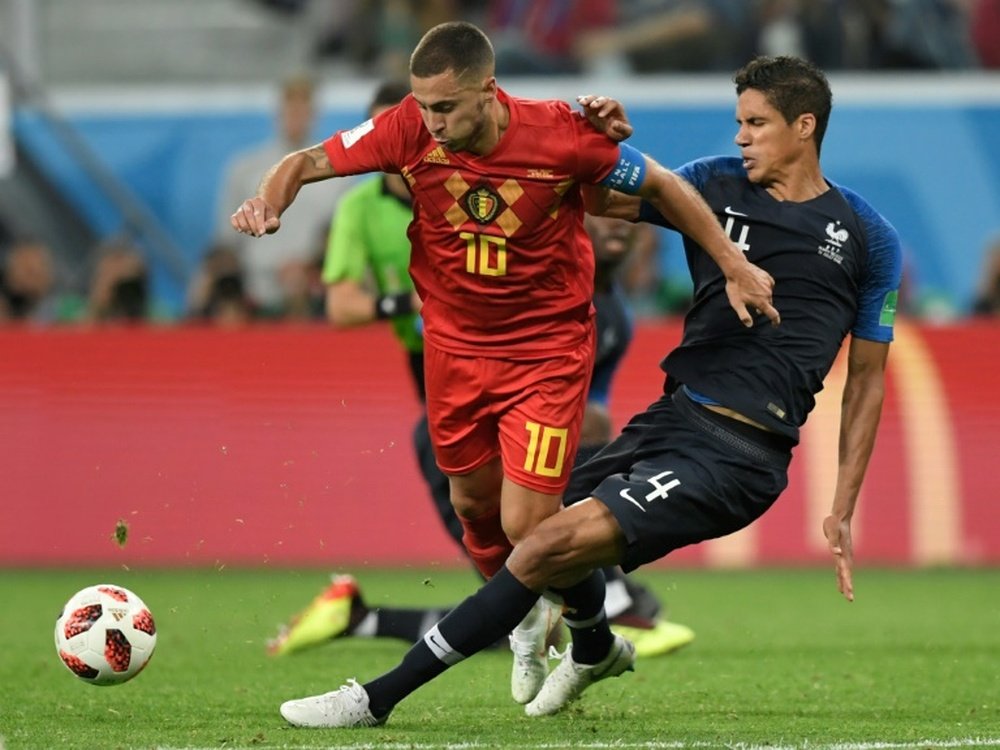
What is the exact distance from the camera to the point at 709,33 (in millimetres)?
16656

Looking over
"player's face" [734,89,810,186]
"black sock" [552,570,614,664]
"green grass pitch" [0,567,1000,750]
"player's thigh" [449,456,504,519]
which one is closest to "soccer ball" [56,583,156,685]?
"green grass pitch" [0,567,1000,750]

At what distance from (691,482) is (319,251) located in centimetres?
836

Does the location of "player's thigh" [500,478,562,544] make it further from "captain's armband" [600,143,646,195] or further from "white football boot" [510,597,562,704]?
"captain's armband" [600,143,646,195]

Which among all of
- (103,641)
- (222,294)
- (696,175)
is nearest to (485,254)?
(696,175)

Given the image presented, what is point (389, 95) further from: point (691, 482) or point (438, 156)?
point (691, 482)

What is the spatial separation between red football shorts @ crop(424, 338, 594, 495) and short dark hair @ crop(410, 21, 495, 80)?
3.60 ft

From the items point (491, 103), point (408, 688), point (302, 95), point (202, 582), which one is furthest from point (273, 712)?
point (302, 95)

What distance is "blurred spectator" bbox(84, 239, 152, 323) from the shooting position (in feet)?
46.2

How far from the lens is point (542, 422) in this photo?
21.8 ft

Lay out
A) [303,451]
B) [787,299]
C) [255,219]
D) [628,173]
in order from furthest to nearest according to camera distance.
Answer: [303,451]
[787,299]
[628,173]
[255,219]

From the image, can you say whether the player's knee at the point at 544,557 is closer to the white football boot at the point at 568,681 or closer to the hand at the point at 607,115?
the white football boot at the point at 568,681

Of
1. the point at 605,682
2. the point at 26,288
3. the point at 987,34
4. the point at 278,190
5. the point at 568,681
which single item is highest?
the point at 987,34

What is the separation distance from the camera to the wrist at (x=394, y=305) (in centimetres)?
886

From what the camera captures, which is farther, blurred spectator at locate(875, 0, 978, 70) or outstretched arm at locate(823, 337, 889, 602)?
blurred spectator at locate(875, 0, 978, 70)
